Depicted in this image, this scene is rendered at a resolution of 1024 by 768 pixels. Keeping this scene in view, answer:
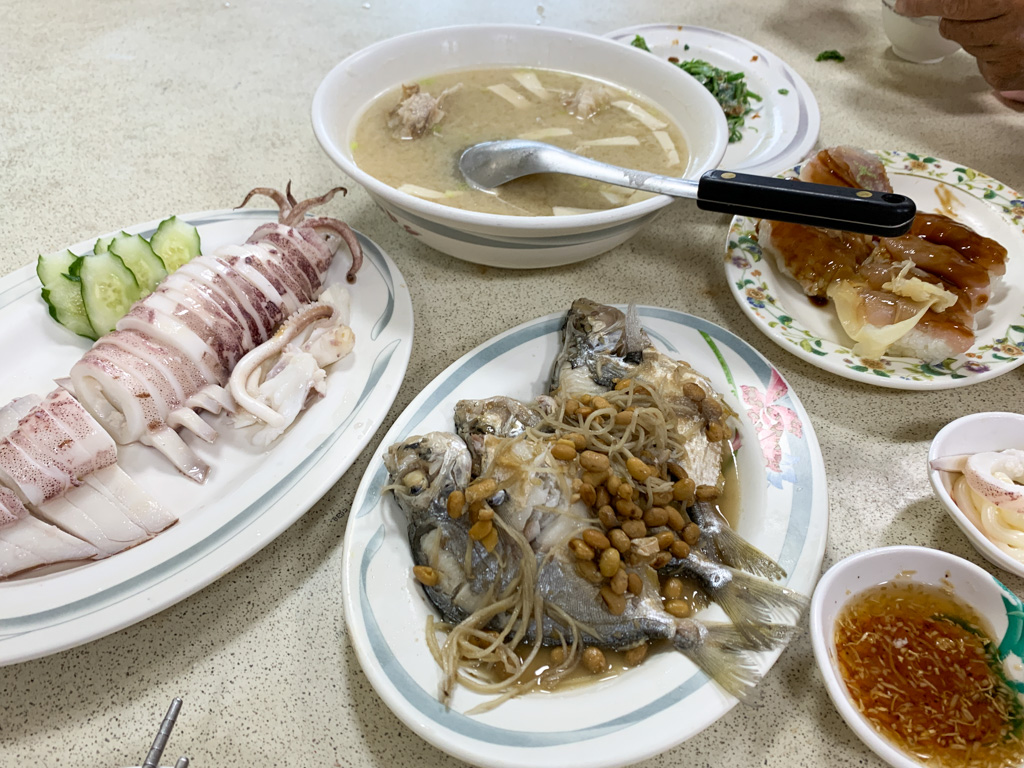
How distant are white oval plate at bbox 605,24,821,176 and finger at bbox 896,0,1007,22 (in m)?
0.50

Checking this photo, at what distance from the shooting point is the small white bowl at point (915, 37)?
2768 millimetres

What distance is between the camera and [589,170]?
1772 mm

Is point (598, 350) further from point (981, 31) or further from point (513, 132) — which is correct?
point (981, 31)

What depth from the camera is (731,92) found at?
2455 mm

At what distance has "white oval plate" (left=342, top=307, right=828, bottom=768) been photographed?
104 cm

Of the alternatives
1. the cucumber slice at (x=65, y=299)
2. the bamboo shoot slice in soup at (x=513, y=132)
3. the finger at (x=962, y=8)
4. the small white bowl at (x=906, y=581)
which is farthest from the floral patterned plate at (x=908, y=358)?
the cucumber slice at (x=65, y=299)

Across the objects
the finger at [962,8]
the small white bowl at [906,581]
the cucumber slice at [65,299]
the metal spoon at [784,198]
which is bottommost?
the small white bowl at [906,581]

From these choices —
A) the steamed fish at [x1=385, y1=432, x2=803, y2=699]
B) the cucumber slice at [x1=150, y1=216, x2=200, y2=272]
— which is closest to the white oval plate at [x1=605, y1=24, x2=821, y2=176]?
the steamed fish at [x1=385, y1=432, x2=803, y2=699]

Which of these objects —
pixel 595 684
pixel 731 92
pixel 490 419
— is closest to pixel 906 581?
pixel 595 684

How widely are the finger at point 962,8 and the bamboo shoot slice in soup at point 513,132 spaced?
4.00ft

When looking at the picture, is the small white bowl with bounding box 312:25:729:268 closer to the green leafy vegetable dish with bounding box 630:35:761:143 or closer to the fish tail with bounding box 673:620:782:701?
the green leafy vegetable dish with bounding box 630:35:761:143

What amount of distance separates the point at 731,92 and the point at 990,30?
91 cm

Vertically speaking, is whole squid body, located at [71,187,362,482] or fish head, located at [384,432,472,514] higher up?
whole squid body, located at [71,187,362,482]

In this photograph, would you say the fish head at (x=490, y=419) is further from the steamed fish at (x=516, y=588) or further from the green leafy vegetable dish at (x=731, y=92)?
the green leafy vegetable dish at (x=731, y=92)
